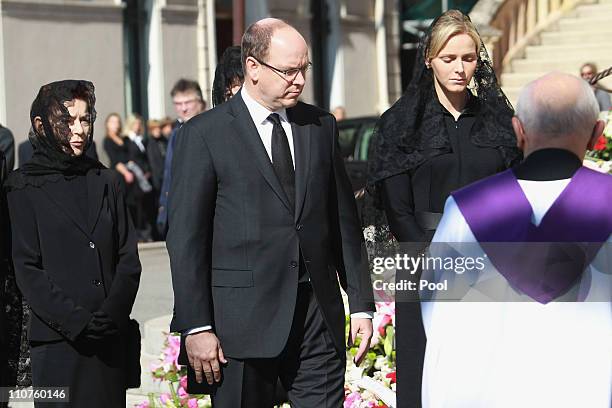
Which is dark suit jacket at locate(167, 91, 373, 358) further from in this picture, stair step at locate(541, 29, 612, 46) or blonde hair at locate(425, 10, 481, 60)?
stair step at locate(541, 29, 612, 46)

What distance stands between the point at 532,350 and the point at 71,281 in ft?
8.49

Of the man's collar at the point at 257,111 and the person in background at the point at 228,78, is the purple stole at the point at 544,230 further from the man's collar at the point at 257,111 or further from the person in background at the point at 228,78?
the person in background at the point at 228,78

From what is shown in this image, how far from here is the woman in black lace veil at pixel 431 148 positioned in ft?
18.9

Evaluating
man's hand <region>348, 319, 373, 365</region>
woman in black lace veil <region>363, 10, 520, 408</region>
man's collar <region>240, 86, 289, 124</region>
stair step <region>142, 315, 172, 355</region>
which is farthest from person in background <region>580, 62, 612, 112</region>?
man's collar <region>240, 86, 289, 124</region>

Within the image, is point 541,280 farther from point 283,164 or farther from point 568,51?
point 568,51

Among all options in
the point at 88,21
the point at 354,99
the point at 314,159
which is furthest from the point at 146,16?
the point at 314,159

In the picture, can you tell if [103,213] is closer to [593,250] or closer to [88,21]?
[593,250]

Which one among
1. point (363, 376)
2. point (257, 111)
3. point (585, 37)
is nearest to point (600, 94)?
point (585, 37)

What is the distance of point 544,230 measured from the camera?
3.78 meters

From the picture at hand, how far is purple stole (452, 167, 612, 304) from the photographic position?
12.4 ft

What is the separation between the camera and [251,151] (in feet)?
17.1

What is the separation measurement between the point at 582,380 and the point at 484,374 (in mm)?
247

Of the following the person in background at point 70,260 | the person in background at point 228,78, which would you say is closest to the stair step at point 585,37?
the person in background at point 228,78

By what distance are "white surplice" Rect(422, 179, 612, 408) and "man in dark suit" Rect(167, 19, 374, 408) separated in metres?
1.43
